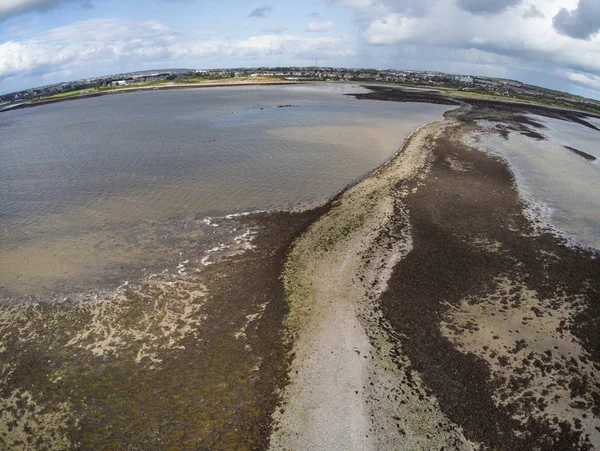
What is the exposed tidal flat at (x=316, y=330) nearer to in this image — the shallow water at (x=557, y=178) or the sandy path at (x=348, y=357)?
the sandy path at (x=348, y=357)

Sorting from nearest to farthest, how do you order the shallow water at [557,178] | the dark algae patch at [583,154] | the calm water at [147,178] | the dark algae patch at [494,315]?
the dark algae patch at [494,315], the calm water at [147,178], the shallow water at [557,178], the dark algae patch at [583,154]

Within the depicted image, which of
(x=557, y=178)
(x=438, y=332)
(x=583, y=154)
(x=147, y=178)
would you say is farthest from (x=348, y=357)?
(x=583, y=154)

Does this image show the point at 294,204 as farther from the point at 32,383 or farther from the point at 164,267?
the point at 32,383

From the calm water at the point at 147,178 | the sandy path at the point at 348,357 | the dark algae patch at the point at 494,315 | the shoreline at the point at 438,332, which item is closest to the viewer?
the sandy path at the point at 348,357

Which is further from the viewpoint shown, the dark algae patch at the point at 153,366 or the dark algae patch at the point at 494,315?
the dark algae patch at the point at 494,315

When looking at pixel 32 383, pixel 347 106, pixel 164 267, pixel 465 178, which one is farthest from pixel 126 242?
pixel 347 106

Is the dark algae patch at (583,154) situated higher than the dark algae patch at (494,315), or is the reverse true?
the dark algae patch at (583,154)

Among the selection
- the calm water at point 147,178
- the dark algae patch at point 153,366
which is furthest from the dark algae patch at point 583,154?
the dark algae patch at point 153,366

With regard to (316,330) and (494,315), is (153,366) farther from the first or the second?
(494,315)
